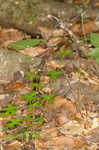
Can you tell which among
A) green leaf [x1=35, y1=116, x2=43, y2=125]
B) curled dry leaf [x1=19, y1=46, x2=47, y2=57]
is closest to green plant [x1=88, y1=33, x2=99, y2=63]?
green leaf [x1=35, y1=116, x2=43, y2=125]

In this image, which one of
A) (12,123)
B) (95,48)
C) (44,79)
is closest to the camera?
(95,48)

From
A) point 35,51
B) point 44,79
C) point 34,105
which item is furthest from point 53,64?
point 34,105

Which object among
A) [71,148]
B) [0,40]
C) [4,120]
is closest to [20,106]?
[4,120]

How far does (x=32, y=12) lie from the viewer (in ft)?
11.0

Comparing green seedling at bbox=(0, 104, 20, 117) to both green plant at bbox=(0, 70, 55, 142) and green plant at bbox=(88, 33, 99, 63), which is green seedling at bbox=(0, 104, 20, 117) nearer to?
green plant at bbox=(0, 70, 55, 142)

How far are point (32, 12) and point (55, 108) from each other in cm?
171

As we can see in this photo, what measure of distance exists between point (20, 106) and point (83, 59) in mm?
1082

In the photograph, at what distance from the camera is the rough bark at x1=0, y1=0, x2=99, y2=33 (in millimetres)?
3348

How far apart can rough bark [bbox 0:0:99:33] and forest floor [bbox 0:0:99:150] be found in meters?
0.71

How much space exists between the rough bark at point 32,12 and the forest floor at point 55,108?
0.71 m

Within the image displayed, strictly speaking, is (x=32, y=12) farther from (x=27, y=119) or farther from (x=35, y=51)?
(x=27, y=119)

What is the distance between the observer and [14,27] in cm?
348

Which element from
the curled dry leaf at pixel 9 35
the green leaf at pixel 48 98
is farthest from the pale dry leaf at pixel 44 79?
the curled dry leaf at pixel 9 35

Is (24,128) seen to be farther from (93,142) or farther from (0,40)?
(0,40)
